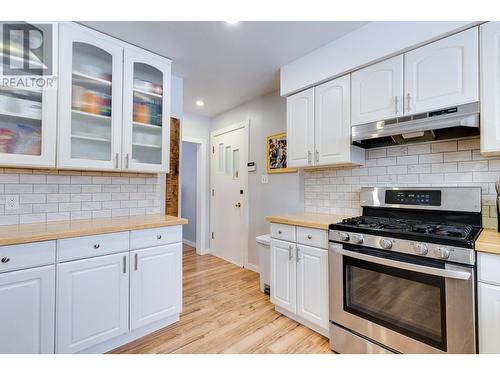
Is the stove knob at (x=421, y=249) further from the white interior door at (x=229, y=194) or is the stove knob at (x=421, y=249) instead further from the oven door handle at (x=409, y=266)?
the white interior door at (x=229, y=194)

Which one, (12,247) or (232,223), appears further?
(232,223)

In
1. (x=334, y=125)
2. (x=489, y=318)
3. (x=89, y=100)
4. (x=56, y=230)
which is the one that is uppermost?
(x=89, y=100)

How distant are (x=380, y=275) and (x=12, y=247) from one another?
2201 mm

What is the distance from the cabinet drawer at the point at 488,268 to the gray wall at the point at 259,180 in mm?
1640

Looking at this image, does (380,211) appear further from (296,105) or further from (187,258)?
(187,258)

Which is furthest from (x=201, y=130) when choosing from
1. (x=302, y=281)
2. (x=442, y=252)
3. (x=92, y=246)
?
(x=442, y=252)

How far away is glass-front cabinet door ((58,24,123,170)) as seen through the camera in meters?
1.76

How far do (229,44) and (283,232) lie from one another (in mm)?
1731

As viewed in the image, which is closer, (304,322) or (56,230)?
(56,230)

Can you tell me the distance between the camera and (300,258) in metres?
2.02

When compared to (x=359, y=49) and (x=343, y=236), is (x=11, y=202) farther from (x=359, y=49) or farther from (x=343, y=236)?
(x=359, y=49)

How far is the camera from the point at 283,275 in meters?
2.16

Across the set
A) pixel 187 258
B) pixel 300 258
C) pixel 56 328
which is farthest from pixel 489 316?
pixel 187 258

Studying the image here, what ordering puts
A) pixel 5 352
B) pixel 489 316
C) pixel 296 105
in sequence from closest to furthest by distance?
pixel 489 316 < pixel 5 352 < pixel 296 105
